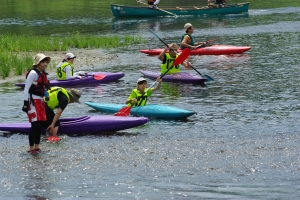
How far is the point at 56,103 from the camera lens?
42.9 feet

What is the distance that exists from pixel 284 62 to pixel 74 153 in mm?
13182

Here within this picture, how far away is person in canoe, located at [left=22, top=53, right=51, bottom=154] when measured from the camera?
11.8 metres

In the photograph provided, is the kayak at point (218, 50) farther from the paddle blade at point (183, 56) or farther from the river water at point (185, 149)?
the paddle blade at point (183, 56)

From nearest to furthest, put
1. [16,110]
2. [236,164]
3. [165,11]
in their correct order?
[236,164], [16,110], [165,11]

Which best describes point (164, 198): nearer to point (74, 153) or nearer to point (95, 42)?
point (74, 153)

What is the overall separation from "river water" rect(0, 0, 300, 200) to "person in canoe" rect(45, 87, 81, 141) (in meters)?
0.30

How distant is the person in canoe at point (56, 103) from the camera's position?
1295cm

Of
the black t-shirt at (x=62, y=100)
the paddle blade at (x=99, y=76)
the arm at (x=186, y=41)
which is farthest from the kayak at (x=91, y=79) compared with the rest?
the black t-shirt at (x=62, y=100)

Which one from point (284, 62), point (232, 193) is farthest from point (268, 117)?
point (284, 62)

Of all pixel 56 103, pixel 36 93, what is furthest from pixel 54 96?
pixel 36 93

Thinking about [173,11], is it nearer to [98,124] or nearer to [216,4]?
[216,4]

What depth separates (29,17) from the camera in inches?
1829

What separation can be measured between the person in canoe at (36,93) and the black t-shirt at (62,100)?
2.64ft

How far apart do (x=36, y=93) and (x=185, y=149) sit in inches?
116
